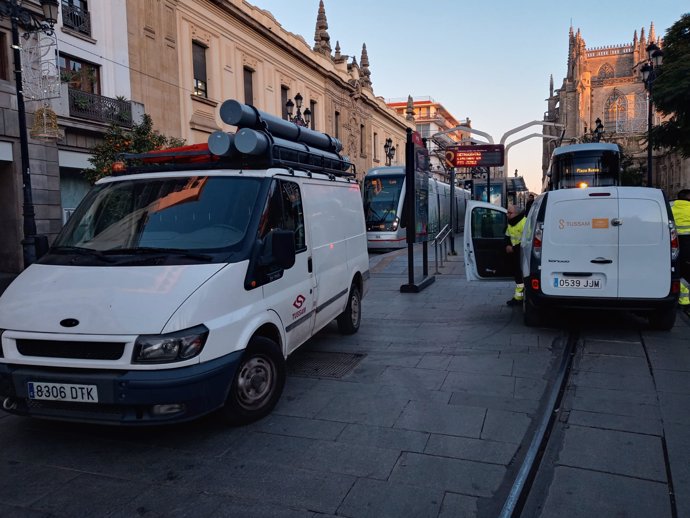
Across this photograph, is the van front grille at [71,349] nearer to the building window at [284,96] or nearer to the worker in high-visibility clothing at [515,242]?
the worker in high-visibility clothing at [515,242]

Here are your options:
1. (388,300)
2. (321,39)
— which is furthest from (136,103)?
(321,39)

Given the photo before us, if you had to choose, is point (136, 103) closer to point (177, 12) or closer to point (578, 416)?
point (177, 12)

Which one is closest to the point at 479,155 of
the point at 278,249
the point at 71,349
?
the point at 278,249

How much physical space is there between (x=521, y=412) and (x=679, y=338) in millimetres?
3598

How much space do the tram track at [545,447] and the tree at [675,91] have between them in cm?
1163

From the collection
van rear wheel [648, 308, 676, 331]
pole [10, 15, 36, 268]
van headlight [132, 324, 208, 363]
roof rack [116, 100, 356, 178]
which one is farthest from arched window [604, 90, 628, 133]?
van headlight [132, 324, 208, 363]

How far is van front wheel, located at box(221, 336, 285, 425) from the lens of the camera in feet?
13.5

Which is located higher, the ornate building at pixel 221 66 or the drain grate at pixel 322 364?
the ornate building at pixel 221 66

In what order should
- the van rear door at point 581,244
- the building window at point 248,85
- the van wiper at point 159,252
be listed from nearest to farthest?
1. the van wiper at point 159,252
2. the van rear door at point 581,244
3. the building window at point 248,85

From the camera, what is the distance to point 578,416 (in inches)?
173

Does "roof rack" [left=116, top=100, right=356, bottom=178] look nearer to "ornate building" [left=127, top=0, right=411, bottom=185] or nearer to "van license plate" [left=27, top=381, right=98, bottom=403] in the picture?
"van license plate" [left=27, top=381, right=98, bottom=403]

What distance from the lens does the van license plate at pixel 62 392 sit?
3.50 meters

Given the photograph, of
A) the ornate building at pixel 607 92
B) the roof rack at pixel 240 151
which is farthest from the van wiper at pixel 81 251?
the ornate building at pixel 607 92

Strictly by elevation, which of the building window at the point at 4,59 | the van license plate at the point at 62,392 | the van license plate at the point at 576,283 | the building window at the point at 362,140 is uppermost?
the building window at the point at 362,140
